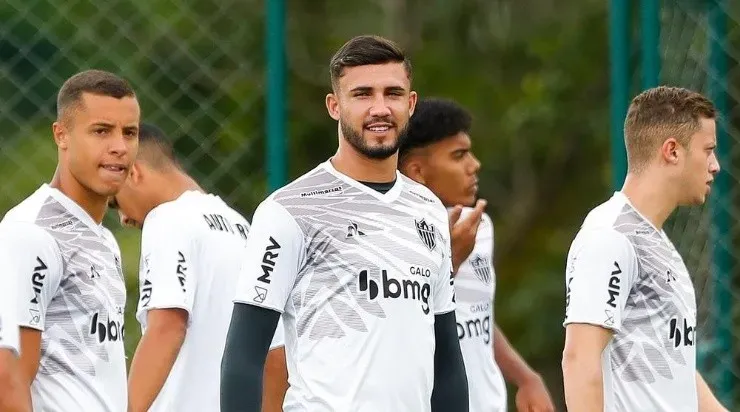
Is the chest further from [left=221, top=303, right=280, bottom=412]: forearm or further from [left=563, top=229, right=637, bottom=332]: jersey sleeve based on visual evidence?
[left=563, top=229, right=637, bottom=332]: jersey sleeve

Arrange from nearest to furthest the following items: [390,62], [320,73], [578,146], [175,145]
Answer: [390,62] → [175,145] → [320,73] → [578,146]

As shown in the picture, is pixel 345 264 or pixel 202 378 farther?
pixel 202 378

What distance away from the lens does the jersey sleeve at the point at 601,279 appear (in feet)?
16.8

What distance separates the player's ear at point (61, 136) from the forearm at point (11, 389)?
0.78 meters

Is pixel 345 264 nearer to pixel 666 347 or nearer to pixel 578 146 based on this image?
pixel 666 347

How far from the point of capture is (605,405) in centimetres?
525

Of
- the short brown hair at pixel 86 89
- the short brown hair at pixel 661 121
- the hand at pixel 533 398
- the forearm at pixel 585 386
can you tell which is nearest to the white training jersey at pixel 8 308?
the short brown hair at pixel 86 89

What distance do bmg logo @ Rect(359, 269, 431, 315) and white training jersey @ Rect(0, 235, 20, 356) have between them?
36.7 inches

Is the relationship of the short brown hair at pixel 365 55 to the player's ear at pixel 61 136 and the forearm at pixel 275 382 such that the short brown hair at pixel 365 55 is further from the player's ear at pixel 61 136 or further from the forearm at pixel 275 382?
the forearm at pixel 275 382

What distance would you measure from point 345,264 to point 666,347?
101cm

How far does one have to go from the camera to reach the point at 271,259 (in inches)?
193

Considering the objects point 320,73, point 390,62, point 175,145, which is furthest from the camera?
point 320,73

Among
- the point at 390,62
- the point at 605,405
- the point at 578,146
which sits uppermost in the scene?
the point at 578,146

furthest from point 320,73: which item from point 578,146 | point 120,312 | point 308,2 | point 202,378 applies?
point 120,312
